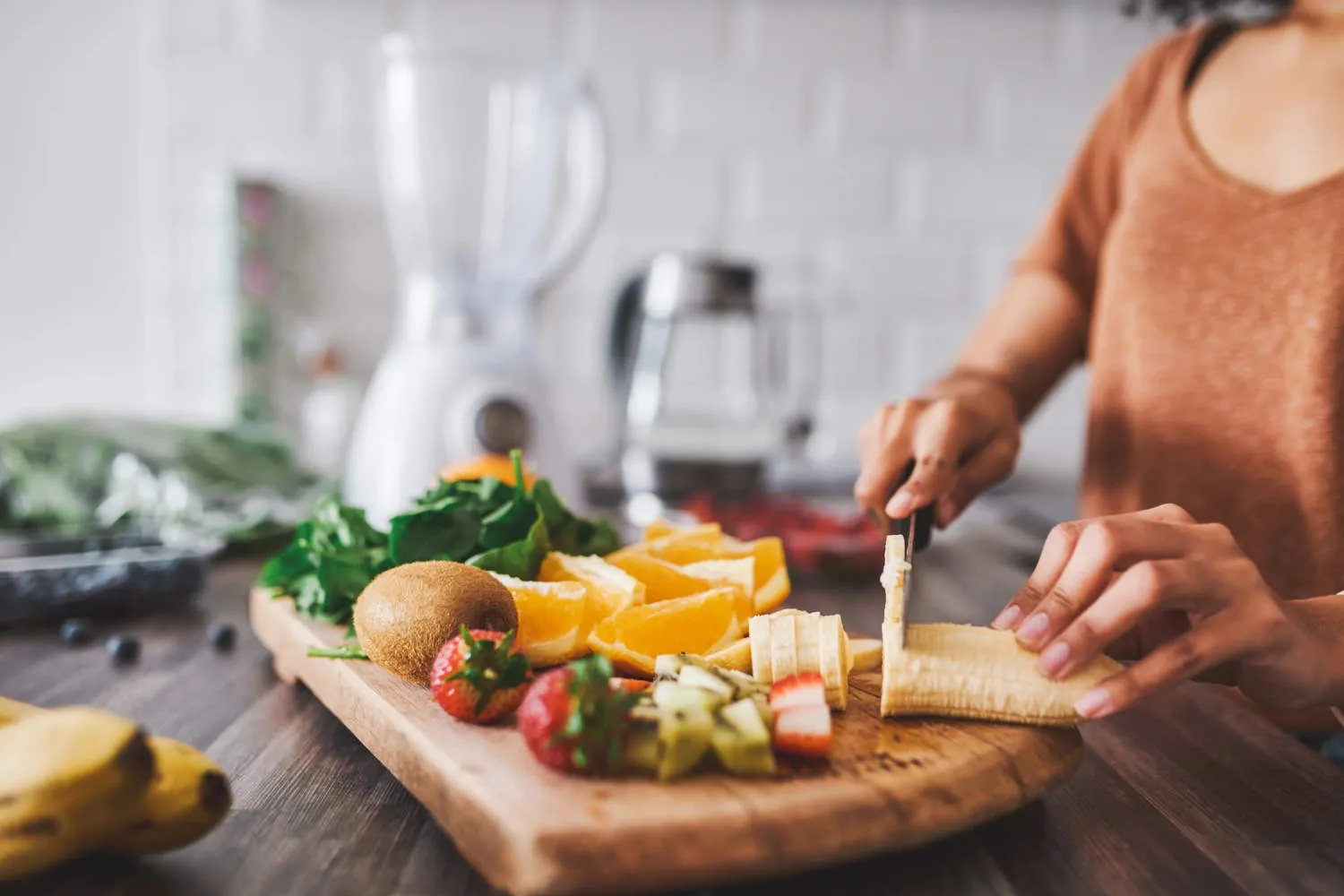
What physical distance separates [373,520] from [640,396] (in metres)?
0.70

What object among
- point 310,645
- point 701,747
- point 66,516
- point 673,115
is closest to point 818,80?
point 673,115

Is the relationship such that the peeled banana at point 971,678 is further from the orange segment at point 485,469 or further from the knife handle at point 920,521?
the orange segment at point 485,469

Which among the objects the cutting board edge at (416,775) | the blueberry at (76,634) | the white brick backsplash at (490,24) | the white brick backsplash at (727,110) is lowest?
the blueberry at (76,634)

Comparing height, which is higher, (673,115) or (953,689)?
(673,115)

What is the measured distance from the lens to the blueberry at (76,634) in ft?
2.84

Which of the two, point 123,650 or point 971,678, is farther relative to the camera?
point 123,650

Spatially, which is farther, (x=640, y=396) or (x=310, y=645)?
(x=640, y=396)

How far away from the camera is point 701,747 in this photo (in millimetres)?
467

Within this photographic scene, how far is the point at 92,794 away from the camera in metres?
0.40

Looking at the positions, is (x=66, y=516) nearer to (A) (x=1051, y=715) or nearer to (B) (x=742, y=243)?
(A) (x=1051, y=715)

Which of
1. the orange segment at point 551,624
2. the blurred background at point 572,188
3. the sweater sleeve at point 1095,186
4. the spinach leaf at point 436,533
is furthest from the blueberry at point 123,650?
the blurred background at point 572,188

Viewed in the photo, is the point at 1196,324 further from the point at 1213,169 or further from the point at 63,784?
the point at 63,784

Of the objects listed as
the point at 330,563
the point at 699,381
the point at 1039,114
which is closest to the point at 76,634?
the point at 330,563

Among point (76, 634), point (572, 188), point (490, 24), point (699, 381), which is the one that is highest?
point (490, 24)
